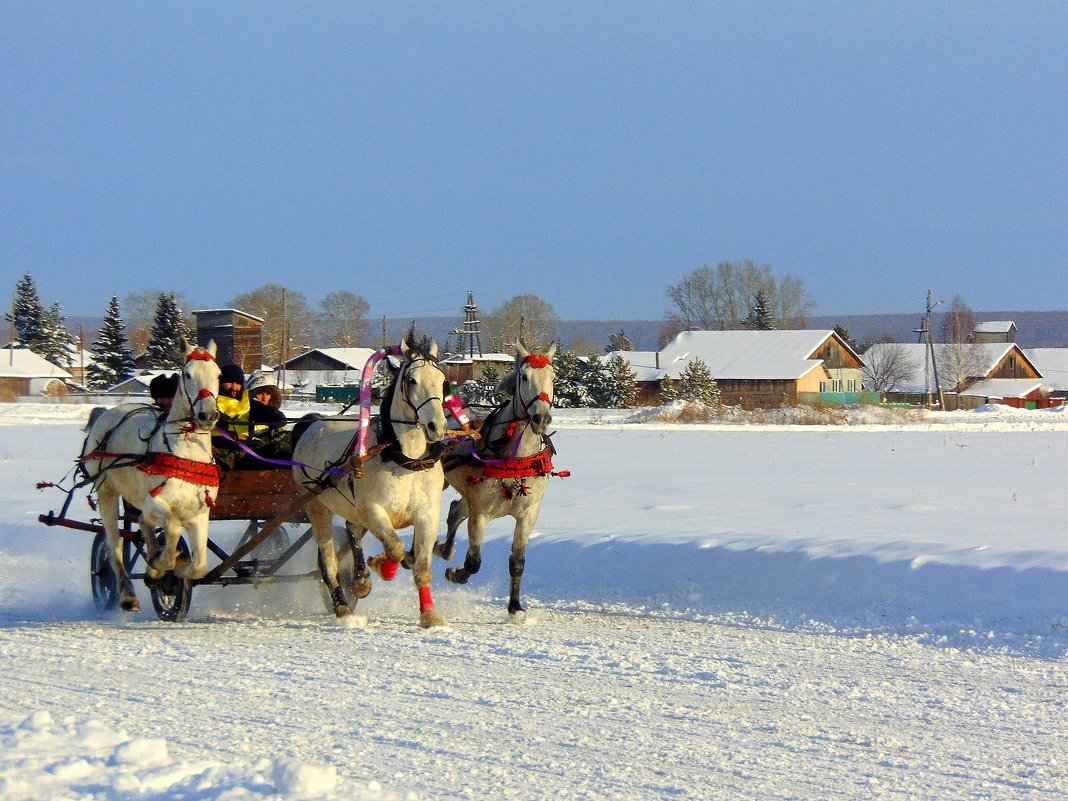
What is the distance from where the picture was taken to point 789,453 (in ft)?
88.9

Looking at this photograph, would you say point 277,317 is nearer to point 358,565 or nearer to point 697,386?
point 697,386

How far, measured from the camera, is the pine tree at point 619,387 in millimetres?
54500

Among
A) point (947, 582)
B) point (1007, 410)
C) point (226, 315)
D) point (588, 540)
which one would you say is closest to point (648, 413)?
point (1007, 410)

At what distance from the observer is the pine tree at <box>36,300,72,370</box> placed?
100000 mm

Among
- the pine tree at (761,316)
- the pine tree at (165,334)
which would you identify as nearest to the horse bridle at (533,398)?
the pine tree at (165,334)

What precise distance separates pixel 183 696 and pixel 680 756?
2.89 m

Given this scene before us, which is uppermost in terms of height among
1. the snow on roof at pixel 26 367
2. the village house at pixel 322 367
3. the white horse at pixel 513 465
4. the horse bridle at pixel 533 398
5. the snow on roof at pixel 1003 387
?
the snow on roof at pixel 26 367

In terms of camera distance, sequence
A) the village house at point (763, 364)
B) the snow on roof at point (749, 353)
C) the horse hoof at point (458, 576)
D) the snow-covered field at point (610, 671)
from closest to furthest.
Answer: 1. the snow-covered field at point (610, 671)
2. the horse hoof at point (458, 576)
3. the village house at point (763, 364)
4. the snow on roof at point (749, 353)

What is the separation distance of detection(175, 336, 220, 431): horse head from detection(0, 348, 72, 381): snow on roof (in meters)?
80.6

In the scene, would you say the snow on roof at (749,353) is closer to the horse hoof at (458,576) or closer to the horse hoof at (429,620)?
the horse hoof at (458,576)

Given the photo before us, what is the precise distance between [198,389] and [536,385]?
8.26 feet

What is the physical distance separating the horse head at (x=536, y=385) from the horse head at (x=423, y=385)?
26.2 inches

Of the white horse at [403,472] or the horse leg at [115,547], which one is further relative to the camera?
the horse leg at [115,547]

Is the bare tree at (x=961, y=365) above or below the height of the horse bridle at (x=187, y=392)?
below
